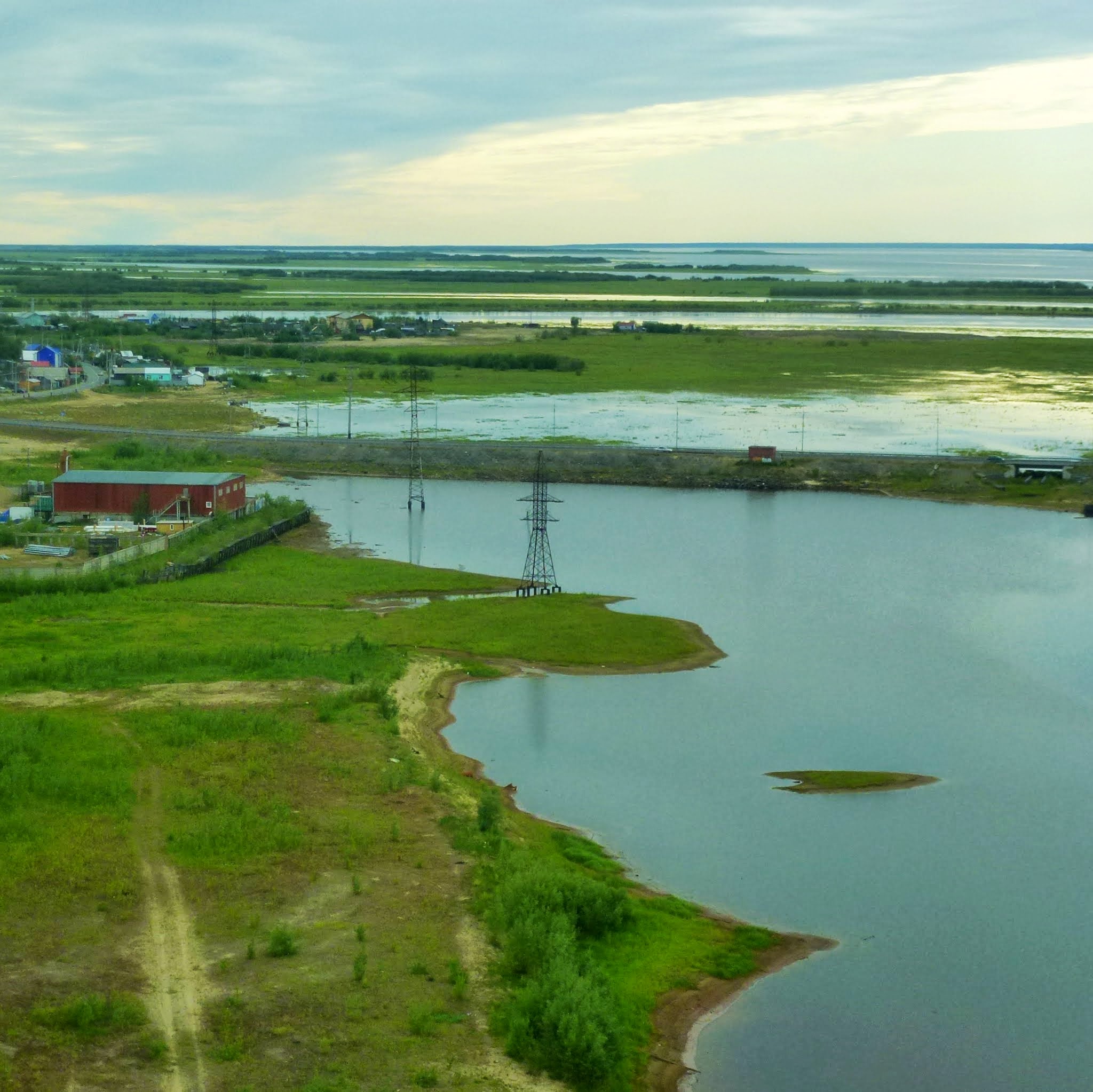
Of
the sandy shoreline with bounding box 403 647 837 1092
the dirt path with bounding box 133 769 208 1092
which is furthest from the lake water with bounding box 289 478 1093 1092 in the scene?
the dirt path with bounding box 133 769 208 1092

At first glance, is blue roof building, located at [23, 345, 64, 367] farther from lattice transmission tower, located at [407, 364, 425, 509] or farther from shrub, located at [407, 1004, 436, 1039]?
shrub, located at [407, 1004, 436, 1039]

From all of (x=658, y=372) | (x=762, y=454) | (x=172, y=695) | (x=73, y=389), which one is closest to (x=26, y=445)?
(x=73, y=389)

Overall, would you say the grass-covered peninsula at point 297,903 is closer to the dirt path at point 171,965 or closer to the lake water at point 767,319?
the dirt path at point 171,965

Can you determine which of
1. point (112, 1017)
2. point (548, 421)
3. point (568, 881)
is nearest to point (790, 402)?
point (548, 421)

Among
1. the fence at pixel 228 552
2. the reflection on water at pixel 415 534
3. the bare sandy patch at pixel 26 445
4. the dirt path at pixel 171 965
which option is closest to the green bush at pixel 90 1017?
the dirt path at pixel 171 965

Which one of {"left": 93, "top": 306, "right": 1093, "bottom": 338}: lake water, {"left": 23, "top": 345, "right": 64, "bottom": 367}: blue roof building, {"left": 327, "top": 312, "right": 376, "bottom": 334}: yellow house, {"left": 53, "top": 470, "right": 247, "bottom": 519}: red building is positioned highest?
{"left": 93, "top": 306, "right": 1093, "bottom": 338}: lake water

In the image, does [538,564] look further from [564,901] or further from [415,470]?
[564,901]
